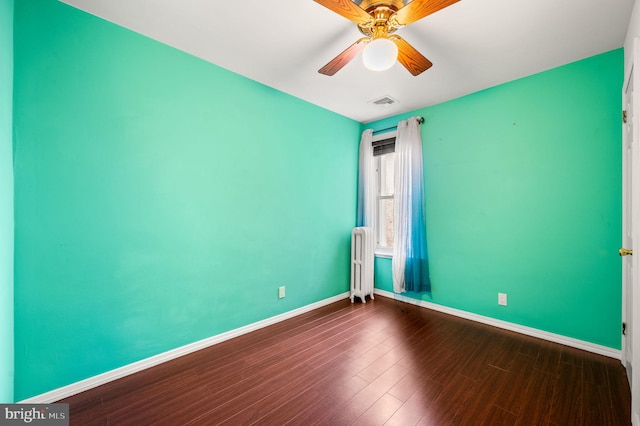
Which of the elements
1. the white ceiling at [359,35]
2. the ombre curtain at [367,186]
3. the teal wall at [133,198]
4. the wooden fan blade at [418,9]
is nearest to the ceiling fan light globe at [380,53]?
the wooden fan blade at [418,9]

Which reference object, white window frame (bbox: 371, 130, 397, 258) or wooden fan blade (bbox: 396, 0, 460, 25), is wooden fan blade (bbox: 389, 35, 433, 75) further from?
white window frame (bbox: 371, 130, 397, 258)

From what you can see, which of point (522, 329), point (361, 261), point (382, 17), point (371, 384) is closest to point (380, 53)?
point (382, 17)

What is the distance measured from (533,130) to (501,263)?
137 cm

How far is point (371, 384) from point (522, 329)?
72.7 inches

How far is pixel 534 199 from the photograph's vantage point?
8.54 feet

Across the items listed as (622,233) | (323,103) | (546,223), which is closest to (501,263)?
(546,223)

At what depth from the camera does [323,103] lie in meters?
3.34

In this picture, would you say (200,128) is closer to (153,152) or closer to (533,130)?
(153,152)

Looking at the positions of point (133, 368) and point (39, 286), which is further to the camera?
point (133, 368)

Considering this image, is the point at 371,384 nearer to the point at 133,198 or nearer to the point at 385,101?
the point at 133,198

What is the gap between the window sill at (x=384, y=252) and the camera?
12.3 ft

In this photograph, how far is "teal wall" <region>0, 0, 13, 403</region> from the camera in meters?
1.39

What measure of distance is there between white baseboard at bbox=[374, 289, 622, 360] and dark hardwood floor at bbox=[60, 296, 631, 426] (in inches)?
3.1

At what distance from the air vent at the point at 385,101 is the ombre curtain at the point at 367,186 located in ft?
2.00
